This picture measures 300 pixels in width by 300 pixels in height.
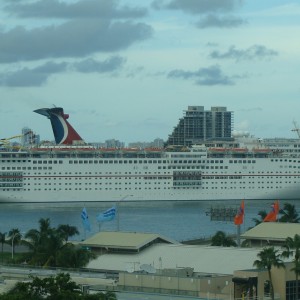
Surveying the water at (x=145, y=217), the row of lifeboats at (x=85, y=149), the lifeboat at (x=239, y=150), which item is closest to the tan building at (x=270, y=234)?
the water at (x=145, y=217)

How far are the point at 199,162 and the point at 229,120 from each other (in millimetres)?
38215

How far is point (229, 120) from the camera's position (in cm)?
14188

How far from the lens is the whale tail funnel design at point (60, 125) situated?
107 metres

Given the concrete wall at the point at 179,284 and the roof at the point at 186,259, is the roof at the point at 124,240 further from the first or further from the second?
the concrete wall at the point at 179,284

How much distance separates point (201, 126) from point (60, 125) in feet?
109

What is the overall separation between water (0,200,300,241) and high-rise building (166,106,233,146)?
3084cm

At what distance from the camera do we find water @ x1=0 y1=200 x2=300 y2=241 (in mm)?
69500

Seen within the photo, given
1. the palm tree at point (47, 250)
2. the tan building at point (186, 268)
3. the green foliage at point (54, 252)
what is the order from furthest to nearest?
the palm tree at point (47, 250)
the green foliage at point (54, 252)
the tan building at point (186, 268)

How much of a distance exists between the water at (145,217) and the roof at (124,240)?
68.2 ft

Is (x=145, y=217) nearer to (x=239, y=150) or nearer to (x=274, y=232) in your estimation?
(x=239, y=150)

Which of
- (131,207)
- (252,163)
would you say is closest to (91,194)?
(131,207)

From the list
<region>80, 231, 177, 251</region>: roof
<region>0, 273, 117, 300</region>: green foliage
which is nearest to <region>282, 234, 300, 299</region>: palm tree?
<region>0, 273, 117, 300</region>: green foliage

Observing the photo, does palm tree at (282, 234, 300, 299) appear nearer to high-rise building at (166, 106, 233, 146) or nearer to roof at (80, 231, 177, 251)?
roof at (80, 231, 177, 251)

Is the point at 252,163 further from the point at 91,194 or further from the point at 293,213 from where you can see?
the point at 293,213
